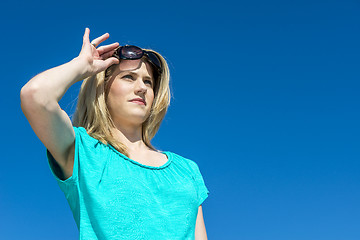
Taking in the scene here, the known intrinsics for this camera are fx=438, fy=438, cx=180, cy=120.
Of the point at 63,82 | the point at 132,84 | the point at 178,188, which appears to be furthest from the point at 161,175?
the point at 63,82

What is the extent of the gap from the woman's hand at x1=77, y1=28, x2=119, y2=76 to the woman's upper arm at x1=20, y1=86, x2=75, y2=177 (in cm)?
64

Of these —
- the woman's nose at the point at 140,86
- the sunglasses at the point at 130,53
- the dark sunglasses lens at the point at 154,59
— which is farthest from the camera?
the dark sunglasses lens at the point at 154,59

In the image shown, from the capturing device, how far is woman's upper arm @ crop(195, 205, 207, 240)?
4.94m

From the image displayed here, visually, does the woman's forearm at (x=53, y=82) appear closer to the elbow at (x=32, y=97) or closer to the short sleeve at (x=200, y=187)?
the elbow at (x=32, y=97)

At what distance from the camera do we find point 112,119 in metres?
4.90

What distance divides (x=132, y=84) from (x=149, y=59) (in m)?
0.48

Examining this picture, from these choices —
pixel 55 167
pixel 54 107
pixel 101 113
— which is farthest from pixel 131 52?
pixel 55 167

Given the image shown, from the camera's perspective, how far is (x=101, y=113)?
4719 millimetres

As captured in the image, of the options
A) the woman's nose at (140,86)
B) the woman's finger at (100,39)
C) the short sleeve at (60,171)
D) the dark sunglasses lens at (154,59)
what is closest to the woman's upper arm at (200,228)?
the woman's nose at (140,86)

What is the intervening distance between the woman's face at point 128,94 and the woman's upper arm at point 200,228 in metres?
1.26

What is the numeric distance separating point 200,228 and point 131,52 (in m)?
2.16

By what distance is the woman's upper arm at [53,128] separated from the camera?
3.58m

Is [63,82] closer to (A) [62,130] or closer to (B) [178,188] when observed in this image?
(A) [62,130]

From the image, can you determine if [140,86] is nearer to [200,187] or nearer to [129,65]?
[129,65]
